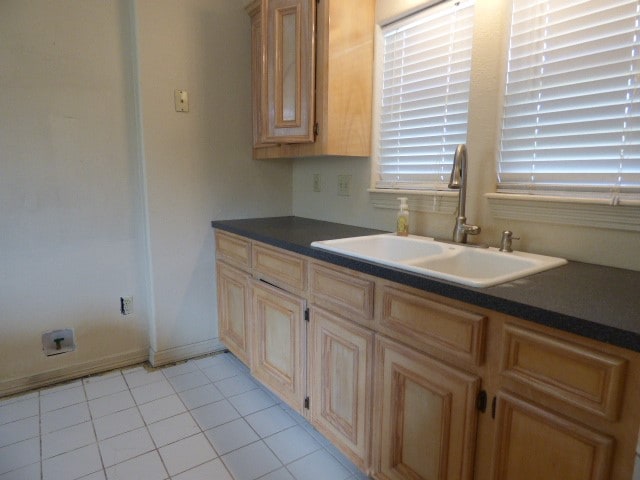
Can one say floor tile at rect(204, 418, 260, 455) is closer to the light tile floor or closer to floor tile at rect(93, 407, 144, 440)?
the light tile floor

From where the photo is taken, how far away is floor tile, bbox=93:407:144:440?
1722 millimetres

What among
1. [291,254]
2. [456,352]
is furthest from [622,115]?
[291,254]

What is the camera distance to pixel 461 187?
150 centimetres

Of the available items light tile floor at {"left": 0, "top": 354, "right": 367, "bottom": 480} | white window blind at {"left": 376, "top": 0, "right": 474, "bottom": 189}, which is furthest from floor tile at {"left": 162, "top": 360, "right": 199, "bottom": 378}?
white window blind at {"left": 376, "top": 0, "right": 474, "bottom": 189}

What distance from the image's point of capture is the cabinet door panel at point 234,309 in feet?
6.79

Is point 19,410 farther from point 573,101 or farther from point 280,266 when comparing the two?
point 573,101

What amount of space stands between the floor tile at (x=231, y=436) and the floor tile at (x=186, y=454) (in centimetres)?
4

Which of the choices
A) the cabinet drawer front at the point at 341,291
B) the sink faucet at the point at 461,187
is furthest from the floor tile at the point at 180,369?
the sink faucet at the point at 461,187

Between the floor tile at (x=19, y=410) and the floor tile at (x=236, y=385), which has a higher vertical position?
the floor tile at (x=19, y=410)

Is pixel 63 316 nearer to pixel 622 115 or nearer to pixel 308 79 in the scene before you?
pixel 308 79

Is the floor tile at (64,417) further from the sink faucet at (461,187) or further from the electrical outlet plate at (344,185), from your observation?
the sink faucet at (461,187)

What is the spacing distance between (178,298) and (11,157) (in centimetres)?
108

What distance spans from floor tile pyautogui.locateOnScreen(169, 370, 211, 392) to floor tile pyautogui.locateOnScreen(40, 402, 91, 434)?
0.42 meters

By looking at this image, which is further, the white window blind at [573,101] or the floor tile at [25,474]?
the floor tile at [25,474]
